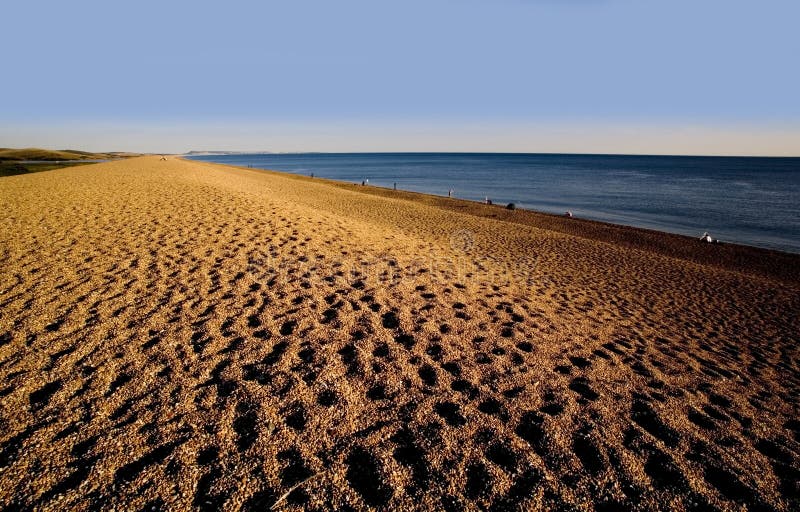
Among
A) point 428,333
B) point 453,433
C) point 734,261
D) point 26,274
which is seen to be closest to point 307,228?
point 26,274

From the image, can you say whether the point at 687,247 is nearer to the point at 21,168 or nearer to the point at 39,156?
the point at 21,168

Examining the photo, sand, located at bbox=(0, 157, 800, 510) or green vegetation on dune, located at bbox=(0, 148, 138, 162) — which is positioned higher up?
green vegetation on dune, located at bbox=(0, 148, 138, 162)

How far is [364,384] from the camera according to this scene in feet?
14.4

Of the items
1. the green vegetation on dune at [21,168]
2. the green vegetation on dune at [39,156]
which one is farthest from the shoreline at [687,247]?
the green vegetation on dune at [39,156]

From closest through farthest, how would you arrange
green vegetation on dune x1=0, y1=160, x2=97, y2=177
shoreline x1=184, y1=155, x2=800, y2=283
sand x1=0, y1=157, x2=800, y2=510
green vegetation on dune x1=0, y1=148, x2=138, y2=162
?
sand x1=0, y1=157, x2=800, y2=510, shoreline x1=184, y1=155, x2=800, y2=283, green vegetation on dune x1=0, y1=160, x2=97, y2=177, green vegetation on dune x1=0, y1=148, x2=138, y2=162

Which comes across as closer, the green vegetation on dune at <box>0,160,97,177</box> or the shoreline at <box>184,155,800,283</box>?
the shoreline at <box>184,155,800,283</box>

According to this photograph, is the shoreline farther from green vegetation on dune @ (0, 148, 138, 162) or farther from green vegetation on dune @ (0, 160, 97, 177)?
green vegetation on dune @ (0, 148, 138, 162)

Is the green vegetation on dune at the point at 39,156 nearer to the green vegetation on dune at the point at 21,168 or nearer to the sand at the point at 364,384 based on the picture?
the green vegetation on dune at the point at 21,168

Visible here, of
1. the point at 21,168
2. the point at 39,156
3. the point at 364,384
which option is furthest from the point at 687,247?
the point at 39,156

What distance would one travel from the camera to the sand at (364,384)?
3074 mm

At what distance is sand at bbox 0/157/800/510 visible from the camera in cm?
307

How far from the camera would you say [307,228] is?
12.2 m

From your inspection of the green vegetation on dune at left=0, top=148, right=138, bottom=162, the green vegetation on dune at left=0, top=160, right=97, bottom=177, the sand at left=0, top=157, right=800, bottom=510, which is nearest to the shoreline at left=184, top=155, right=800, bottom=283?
the sand at left=0, top=157, right=800, bottom=510

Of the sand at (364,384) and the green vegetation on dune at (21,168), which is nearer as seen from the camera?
the sand at (364,384)
